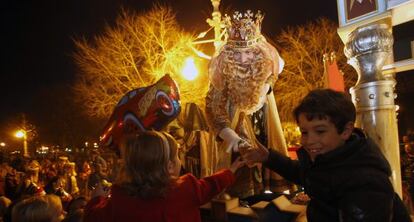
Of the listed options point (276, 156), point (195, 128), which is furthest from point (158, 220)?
point (195, 128)

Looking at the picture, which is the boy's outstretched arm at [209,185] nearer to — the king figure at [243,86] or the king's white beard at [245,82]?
the king figure at [243,86]

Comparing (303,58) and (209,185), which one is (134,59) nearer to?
(303,58)

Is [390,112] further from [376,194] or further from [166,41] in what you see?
[166,41]

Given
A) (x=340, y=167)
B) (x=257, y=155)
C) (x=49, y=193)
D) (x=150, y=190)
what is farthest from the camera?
(x=49, y=193)

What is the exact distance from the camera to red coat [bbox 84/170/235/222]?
7.13 feet

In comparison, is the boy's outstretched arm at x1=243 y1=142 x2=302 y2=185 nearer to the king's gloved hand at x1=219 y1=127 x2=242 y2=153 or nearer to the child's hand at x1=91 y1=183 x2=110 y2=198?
the king's gloved hand at x1=219 y1=127 x2=242 y2=153

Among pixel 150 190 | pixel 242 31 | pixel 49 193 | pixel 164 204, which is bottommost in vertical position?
pixel 49 193

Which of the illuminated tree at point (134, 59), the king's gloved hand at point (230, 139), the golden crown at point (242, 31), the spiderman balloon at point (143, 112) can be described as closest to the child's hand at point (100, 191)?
the spiderman balloon at point (143, 112)

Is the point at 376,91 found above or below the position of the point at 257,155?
above

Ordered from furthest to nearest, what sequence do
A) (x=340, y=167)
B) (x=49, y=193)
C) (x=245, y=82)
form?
(x=49, y=193), (x=245, y=82), (x=340, y=167)

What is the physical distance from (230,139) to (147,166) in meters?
1.12

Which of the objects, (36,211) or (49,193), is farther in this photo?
(49,193)

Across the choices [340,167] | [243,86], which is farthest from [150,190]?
[243,86]

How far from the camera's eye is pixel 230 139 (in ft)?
10.4
